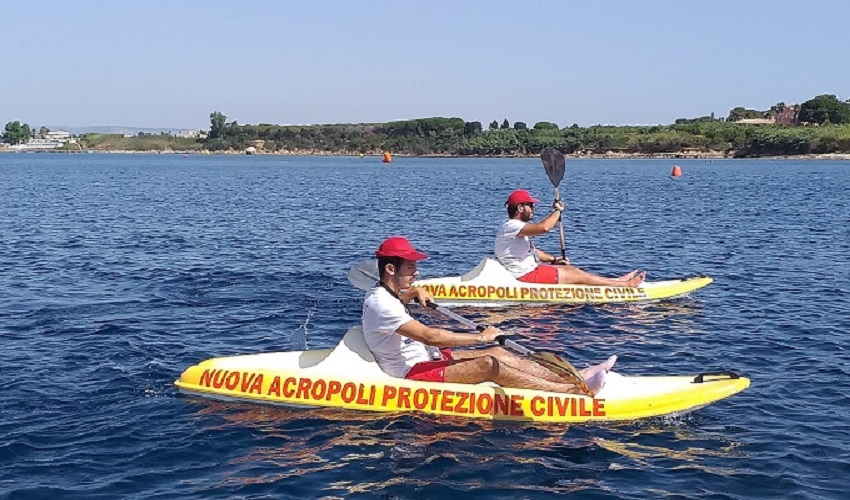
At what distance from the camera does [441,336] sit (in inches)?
389

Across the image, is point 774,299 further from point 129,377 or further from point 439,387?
point 129,377

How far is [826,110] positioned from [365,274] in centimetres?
16521

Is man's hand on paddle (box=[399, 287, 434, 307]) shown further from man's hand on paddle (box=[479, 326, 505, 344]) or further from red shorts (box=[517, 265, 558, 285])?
red shorts (box=[517, 265, 558, 285])

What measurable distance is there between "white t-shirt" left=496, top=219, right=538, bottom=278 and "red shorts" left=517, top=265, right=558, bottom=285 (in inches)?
3.6

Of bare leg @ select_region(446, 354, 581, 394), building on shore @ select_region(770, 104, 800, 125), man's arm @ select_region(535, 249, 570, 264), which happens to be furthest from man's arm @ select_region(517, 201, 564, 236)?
building on shore @ select_region(770, 104, 800, 125)

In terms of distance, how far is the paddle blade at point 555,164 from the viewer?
19.5 metres

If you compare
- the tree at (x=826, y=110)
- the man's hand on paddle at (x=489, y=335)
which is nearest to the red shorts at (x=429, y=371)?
the man's hand on paddle at (x=489, y=335)

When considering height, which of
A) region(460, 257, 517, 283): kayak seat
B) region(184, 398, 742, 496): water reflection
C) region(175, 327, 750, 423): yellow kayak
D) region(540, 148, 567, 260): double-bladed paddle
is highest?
region(540, 148, 567, 260): double-bladed paddle

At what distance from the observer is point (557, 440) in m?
9.75

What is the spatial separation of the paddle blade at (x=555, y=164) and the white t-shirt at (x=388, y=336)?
9494 mm

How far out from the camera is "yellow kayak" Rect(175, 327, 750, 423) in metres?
10.3

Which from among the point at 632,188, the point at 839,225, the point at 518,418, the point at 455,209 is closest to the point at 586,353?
the point at 518,418

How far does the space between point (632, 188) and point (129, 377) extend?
184ft

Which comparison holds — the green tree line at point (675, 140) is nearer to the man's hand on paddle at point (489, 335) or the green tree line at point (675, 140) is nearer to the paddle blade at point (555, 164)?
the paddle blade at point (555, 164)
